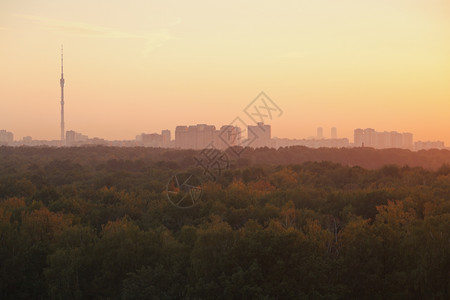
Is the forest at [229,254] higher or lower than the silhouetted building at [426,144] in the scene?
lower

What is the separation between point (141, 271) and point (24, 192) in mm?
18360

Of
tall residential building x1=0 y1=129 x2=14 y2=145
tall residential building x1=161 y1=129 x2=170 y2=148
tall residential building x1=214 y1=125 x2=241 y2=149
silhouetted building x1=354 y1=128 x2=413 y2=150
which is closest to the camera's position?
tall residential building x1=214 y1=125 x2=241 y2=149

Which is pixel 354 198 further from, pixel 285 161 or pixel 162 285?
pixel 285 161

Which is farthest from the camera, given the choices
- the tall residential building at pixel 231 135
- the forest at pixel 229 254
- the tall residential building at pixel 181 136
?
the tall residential building at pixel 181 136

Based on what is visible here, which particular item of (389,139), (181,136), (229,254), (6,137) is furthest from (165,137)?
(229,254)

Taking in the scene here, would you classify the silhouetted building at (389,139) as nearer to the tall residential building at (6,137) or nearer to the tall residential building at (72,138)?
the tall residential building at (72,138)

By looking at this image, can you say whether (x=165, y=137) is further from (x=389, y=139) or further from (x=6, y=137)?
(x=389, y=139)

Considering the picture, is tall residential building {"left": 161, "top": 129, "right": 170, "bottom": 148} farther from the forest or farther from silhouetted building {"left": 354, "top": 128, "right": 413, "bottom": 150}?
the forest

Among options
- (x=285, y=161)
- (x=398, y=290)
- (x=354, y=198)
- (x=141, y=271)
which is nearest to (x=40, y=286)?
(x=141, y=271)

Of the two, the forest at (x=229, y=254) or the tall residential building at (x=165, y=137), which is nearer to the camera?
the forest at (x=229, y=254)

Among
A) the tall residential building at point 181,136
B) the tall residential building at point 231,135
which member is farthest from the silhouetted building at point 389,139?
the tall residential building at point 231,135

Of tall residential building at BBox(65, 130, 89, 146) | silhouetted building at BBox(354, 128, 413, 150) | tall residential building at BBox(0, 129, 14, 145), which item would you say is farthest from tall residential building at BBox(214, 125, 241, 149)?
tall residential building at BBox(0, 129, 14, 145)

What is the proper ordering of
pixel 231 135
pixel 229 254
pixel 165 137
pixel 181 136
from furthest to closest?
pixel 165 137, pixel 181 136, pixel 231 135, pixel 229 254

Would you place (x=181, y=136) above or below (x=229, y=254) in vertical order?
above
